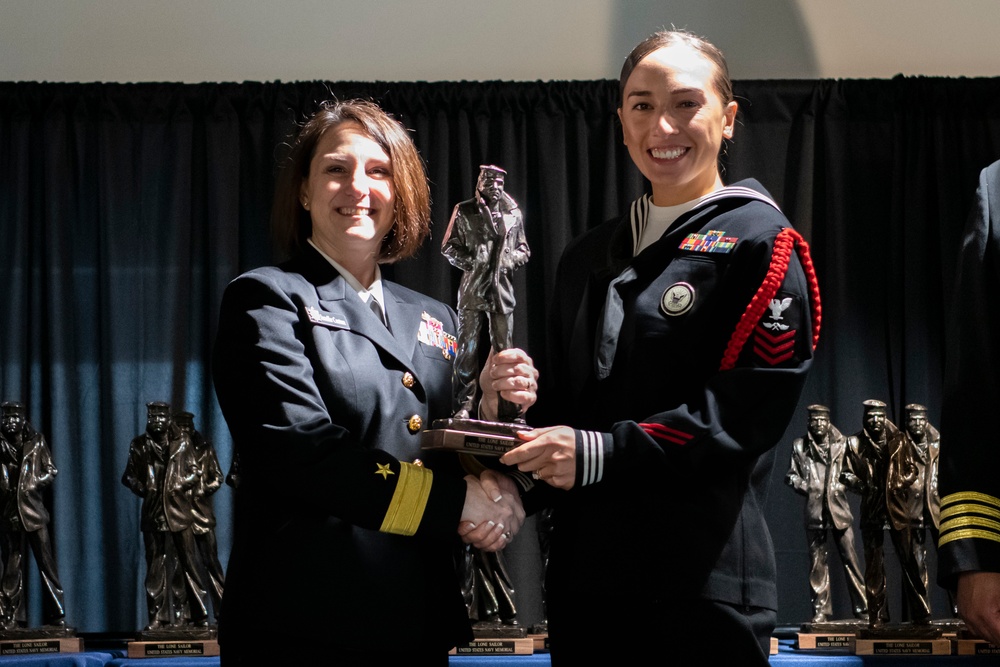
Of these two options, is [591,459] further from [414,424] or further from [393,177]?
[393,177]

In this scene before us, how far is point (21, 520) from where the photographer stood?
12.3ft

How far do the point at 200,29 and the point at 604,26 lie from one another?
172 centimetres

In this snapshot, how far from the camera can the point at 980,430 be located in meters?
1.54

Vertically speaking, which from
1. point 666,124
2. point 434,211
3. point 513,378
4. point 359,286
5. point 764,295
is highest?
point 434,211

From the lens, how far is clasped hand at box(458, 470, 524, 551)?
2.11m

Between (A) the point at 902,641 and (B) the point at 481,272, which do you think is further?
(A) the point at 902,641

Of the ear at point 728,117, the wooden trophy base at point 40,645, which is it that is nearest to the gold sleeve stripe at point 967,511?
the ear at point 728,117

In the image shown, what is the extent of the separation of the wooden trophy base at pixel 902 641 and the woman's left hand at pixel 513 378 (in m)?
2.07

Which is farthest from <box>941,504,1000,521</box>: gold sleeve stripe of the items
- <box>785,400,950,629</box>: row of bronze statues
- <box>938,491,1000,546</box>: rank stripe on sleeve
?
<box>785,400,950,629</box>: row of bronze statues

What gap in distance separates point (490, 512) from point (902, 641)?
2.06 meters

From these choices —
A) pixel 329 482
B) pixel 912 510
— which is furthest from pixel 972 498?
pixel 912 510

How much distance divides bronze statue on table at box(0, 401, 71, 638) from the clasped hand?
221cm

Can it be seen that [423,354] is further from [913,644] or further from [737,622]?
[913,644]

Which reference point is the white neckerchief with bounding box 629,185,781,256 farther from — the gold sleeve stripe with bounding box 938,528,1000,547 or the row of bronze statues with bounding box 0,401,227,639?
the row of bronze statues with bounding box 0,401,227,639
